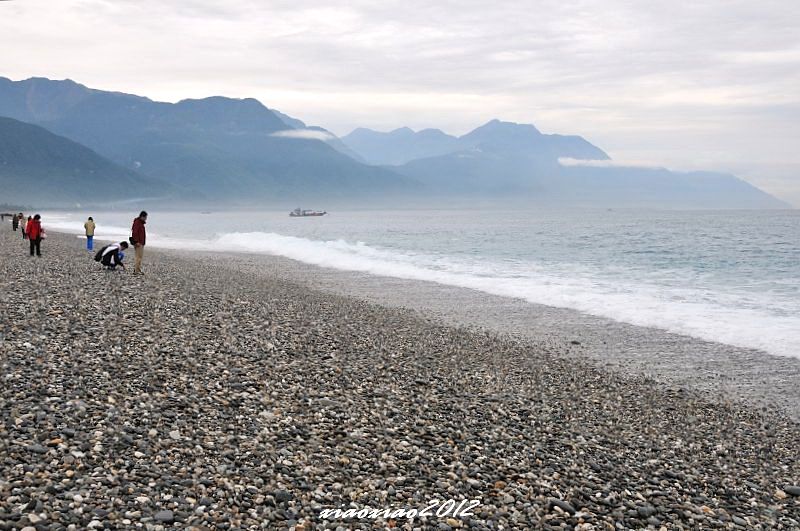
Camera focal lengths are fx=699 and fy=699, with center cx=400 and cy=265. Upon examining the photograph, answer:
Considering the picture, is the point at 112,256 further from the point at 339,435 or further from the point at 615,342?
the point at 339,435

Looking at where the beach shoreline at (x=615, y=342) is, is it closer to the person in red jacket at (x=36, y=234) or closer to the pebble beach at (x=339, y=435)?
the pebble beach at (x=339, y=435)

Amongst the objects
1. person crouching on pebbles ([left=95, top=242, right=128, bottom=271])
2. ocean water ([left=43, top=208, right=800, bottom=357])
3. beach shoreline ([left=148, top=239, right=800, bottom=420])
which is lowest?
beach shoreline ([left=148, top=239, right=800, bottom=420])

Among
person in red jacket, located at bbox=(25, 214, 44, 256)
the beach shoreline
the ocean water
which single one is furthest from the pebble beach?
person in red jacket, located at bbox=(25, 214, 44, 256)

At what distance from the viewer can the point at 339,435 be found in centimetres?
876

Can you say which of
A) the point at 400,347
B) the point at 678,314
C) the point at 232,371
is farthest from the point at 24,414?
the point at 678,314

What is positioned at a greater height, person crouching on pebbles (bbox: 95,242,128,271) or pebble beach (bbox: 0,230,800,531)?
person crouching on pebbles (bbox: 95,242,128,271)

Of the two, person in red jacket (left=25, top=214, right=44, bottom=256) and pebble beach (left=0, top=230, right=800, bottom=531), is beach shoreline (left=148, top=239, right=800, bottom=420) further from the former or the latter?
person in red jacket (left=25, top=214, right=44, bottom=256)

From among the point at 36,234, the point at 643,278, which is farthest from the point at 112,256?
the point at 643,278

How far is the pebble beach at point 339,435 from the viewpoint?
6.80m

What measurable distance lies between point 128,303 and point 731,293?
2576cm

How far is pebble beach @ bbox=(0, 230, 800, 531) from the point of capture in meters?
6.80

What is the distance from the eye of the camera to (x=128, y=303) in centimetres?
1655

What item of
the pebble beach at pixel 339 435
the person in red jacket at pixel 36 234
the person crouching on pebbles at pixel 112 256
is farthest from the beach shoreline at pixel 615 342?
the person in red jacket at pixel 36 234

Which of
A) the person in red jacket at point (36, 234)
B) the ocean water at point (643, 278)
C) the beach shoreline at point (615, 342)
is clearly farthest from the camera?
the person in red jacket at point (36, 234)
